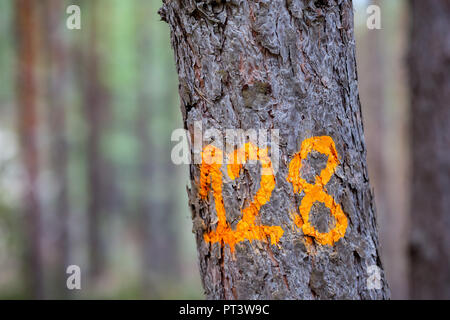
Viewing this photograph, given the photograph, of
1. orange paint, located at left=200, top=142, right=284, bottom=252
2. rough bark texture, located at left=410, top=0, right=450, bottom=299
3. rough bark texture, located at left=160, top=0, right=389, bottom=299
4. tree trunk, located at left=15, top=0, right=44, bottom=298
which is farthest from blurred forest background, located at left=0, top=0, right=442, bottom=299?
orange paint, located at left=200, top=142, right=284, bottom=252

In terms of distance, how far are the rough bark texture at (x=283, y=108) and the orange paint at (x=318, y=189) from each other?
2cm

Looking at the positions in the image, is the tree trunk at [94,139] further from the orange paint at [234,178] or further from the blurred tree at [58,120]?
the orange paint at [234,178]

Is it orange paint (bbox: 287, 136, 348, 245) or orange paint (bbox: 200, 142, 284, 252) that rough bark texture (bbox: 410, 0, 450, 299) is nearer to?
orange paint (bbox: 287, 136, 348, 245)

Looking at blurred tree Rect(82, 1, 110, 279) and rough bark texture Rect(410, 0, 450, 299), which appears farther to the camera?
blurred tree Rect(82, 1, 110, 279)

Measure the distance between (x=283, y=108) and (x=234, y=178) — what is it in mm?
275

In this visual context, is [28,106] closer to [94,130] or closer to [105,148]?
[94,130]

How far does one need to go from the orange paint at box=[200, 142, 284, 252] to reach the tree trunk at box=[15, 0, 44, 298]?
21.2 feet

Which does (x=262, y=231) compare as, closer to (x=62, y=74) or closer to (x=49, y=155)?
(x=62, y=74)

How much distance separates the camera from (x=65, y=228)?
10.2 metres

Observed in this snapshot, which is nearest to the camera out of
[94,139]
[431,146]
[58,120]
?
[431,146]

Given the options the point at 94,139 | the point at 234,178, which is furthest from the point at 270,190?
the point at 94,139

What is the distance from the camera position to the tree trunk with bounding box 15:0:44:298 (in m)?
7.04

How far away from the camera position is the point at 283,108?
1308 millimetres
